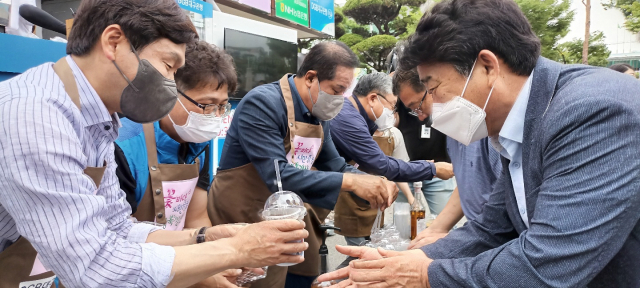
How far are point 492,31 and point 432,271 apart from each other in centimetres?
79

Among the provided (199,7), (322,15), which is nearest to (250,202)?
(199,7)

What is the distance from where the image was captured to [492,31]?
140 cm

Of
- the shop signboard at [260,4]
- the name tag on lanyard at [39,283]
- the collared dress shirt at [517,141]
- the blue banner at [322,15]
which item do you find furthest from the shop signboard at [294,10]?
the name tag on lanyard at [39,283]

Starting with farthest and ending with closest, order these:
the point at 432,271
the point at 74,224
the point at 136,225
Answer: the point at 136,225, the point at 432,271, the point at 74,224

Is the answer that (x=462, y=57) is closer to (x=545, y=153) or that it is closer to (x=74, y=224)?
(x=545, y=153)

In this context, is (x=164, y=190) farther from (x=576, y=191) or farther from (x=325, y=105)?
(x=576, y=191)

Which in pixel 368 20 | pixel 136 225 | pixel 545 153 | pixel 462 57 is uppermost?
pixel 368 20

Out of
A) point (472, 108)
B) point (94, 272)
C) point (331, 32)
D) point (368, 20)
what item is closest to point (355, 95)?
point (472, 108)

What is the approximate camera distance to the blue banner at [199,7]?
5093 mm

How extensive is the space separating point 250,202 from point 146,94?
116cm

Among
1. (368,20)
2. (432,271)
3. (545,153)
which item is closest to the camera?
(545,153)

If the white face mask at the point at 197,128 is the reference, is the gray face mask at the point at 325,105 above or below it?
above

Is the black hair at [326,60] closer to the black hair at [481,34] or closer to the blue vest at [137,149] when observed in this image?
the blue vest at [137,149]

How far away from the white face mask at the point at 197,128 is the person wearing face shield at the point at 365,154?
4.47ft
